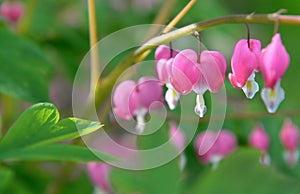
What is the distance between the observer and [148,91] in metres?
1.38

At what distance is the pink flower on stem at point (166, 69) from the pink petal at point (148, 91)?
11 cm

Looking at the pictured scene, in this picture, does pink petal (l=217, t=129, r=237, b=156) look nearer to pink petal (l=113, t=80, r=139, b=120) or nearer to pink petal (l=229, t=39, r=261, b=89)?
pink petal (l=113, t=80, r=139, b=120)

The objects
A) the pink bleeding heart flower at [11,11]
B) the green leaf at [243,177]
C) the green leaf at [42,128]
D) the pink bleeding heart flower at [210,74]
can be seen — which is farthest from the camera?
the pink bleeding heart flower at [11,11]

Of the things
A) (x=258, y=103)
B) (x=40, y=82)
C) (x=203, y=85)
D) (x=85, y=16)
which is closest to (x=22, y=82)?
(x=40, y=82)

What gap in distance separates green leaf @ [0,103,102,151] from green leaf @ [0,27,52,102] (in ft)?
0.85

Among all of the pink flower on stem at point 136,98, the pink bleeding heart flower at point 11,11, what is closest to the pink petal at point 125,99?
the pink flower on stem at point 136,98

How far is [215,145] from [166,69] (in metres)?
0.61

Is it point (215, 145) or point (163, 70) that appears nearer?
point (163, 70)

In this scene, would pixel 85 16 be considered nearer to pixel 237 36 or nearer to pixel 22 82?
pixel 237 36

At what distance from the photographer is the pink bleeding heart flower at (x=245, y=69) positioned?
116 cm

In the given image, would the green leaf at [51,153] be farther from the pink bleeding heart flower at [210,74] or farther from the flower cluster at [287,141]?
the flower cluster at [287,141]

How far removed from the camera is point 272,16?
112cm

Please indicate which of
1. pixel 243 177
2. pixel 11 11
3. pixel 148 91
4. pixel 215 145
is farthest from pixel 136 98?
pixel 11 11

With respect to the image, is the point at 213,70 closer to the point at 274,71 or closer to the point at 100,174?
the point at 274,71
